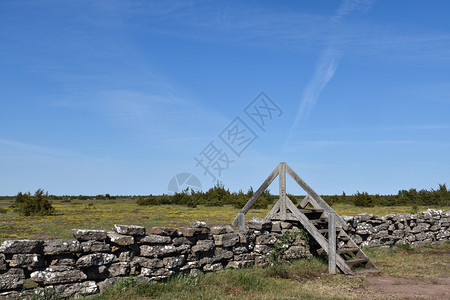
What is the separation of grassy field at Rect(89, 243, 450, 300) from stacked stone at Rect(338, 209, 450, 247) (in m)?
2.92

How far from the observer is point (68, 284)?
22.5 feet

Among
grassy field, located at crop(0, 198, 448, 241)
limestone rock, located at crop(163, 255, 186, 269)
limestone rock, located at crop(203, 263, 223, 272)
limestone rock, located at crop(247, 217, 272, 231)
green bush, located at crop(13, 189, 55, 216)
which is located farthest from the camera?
green bush, located at crop(13, 189, 55, 216)

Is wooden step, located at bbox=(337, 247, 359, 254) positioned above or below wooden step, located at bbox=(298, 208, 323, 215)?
below

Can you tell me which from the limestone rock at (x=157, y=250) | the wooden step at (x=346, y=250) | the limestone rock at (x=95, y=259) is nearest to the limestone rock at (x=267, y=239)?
the wooden step at (x=346, y=250)

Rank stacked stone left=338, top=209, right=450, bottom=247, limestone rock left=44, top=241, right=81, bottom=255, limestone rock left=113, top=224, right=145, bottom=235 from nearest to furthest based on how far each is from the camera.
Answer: limestone rock left=44, top=241, right=81, bottom=255 < limestone rock left=113, top=224, right=145, bottom=235 < stacked stone left=338, top=209, right=450, bottom=247

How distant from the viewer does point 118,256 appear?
7.66 m

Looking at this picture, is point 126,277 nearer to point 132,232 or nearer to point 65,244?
point 132,232

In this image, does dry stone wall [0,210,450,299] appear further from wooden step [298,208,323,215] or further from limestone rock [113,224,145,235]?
wooden step [298,208,323,215]

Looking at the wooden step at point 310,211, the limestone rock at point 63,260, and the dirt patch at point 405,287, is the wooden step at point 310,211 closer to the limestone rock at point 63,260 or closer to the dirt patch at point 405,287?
the dirt patch at point 405,287

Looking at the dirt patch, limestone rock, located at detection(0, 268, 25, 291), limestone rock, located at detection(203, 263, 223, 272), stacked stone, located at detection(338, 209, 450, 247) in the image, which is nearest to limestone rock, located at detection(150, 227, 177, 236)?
limestone rock, located at detection(203, 263, 223, 272)

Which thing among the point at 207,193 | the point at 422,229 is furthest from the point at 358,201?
the point at 422,229

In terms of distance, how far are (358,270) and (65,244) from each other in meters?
8.03

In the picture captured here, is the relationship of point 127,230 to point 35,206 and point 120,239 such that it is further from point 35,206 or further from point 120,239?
point 35,206

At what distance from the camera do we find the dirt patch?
8.33 meters
